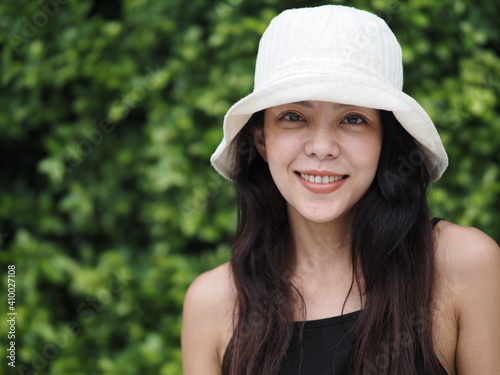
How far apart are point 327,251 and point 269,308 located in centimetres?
29

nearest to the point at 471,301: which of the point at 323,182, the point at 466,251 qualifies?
the point at 466,251

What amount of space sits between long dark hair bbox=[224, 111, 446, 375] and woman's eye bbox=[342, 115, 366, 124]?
0.34 feet

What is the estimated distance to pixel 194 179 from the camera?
3393 millimetres

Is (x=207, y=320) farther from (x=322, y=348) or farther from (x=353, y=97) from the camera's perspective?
(x=353, y=97)

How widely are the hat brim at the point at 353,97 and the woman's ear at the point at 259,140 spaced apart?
0.18m

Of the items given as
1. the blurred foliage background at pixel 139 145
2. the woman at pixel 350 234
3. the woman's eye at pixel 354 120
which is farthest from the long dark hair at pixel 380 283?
the blurred foliage background at pixel 139 145

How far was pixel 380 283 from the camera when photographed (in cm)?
233

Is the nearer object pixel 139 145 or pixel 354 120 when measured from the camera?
pixel 354 120

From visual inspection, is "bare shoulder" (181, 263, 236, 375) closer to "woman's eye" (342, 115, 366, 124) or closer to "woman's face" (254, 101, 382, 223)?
"woman's face" (254, 101, 382, 223)

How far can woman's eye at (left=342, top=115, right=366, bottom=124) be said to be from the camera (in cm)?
221

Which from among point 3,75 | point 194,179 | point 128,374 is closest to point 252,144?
point 194,179

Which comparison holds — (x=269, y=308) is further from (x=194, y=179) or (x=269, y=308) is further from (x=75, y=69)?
(x=75, y=69)

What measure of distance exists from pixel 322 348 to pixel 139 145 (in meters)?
1.72

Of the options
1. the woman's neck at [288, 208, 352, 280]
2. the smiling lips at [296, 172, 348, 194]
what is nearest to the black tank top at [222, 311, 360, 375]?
the woman's neck at [288, 208, 352, 280]
